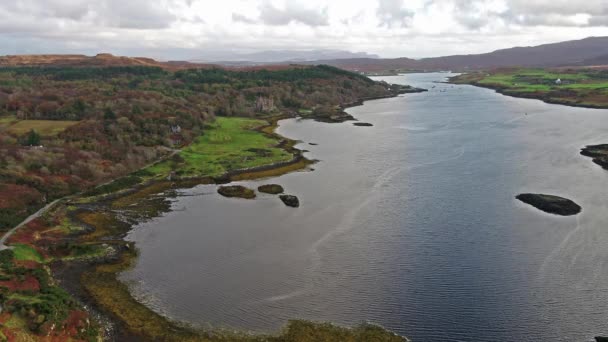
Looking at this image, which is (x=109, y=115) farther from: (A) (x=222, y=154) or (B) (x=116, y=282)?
(B) (x=116, y=282)

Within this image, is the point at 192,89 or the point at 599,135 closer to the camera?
the point at 599,135

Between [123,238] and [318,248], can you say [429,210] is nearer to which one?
[318,248]

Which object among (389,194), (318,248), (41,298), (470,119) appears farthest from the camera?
(470,119)

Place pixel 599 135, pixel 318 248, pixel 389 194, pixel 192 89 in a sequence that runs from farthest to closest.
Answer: pixel 192 89 → pixel 599 135 → pixel 389 194 → pixel 318 248

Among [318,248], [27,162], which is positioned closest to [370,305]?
[318,248]

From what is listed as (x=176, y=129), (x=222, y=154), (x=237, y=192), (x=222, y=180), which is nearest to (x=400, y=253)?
(x=237, y=192)

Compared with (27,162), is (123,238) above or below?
below

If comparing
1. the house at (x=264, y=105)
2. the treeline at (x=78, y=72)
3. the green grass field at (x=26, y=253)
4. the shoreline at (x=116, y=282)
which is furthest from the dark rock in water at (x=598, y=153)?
the treeline at (x=78, y=72)
